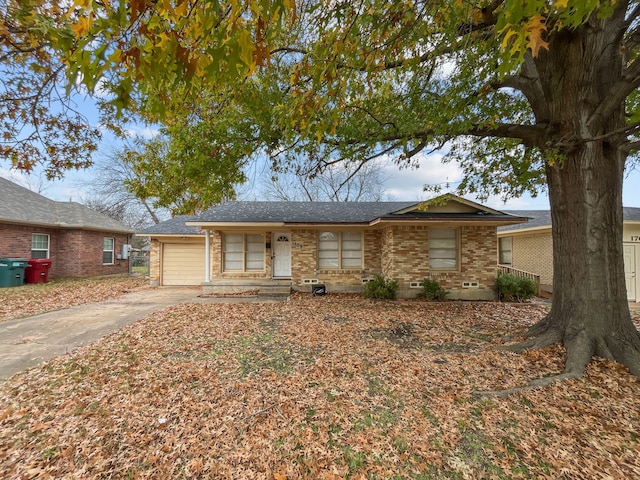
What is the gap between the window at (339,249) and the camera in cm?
1183

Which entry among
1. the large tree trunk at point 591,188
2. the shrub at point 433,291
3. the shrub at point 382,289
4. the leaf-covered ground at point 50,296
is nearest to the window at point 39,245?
the leaf-covered ground at point 50,296

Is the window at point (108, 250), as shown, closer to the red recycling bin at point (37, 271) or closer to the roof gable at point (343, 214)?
the red recycling bin at point (37, 271)

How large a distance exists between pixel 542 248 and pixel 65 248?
23.4m

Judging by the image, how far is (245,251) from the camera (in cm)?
1231

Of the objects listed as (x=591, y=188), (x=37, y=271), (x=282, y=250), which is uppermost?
(x=591, y=188)

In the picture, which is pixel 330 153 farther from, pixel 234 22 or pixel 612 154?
pixel 612 154

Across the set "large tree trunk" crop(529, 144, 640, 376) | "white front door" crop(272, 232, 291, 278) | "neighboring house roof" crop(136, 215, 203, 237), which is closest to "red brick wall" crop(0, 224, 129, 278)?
"neighboring house roof" crop(136, 215, 203, 237)

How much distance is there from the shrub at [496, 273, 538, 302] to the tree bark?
5.71 m

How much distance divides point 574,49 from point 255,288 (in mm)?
10785

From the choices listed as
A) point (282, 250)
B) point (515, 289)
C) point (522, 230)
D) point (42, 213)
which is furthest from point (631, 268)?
point (42, 213)

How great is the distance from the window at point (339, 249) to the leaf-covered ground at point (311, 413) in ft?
20.9

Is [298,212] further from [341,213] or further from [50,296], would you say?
[50,296]

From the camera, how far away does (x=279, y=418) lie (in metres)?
3.05

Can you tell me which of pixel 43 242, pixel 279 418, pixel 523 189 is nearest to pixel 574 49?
pixel 523 189
